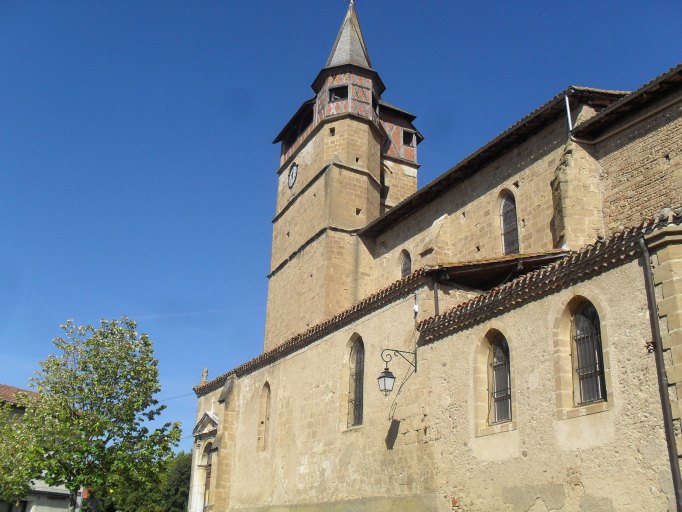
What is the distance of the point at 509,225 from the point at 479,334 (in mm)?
6571

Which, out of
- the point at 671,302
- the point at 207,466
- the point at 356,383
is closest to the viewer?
the point at 671,302

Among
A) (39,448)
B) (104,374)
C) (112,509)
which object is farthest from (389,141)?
(112,509)

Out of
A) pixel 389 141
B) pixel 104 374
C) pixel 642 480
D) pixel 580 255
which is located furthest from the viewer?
pixel 389 141

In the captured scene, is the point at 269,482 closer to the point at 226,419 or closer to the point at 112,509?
the point at 226,419

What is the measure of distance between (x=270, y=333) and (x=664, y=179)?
1671 cm

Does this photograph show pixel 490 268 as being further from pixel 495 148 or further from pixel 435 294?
pixel 495 148

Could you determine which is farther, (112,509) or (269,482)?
(112,509)

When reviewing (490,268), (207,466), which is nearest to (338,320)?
(490,268)

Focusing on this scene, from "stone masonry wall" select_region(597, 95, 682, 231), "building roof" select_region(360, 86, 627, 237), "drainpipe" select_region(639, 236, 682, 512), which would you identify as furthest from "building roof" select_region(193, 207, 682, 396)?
"building roof" select_region(360, 86, 627, 237)

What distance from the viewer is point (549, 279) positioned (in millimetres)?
10656

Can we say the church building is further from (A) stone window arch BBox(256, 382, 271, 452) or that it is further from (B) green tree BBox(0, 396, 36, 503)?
(B) green tree BBox(0, 396, 36, 503)

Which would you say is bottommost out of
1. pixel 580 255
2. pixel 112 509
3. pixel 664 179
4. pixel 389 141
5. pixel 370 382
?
pixel 112 509

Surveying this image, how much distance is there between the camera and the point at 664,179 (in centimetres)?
1380

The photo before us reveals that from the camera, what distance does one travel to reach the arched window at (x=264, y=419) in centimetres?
1989
